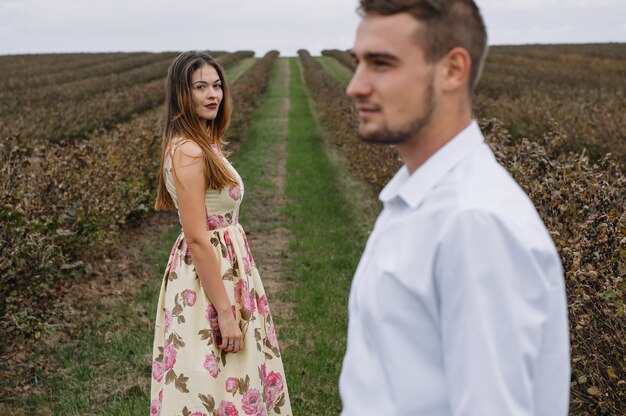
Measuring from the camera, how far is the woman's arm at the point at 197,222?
9.07 ft

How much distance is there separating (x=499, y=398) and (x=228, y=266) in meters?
2.06

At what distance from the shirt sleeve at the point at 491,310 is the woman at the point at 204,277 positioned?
72.2 inches

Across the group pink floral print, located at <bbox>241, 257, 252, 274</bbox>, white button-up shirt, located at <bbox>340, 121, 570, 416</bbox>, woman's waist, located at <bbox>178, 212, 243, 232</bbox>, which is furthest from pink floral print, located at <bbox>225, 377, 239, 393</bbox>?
white button-up shirt, located at <bbox>340, 121, 570, 416</bbox>

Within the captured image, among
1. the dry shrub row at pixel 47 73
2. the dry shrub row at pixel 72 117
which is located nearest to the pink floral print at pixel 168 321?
the dry shrub row at pixel 72 117

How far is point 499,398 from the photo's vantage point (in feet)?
3.46

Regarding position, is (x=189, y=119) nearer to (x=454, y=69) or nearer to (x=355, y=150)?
→ (x=454, y=69)

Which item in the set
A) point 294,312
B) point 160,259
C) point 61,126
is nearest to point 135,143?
point 160,259

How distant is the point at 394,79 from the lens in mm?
1251

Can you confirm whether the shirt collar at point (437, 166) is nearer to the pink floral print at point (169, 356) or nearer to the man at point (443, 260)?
the man at point (443, 260)

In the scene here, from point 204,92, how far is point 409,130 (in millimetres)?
1814

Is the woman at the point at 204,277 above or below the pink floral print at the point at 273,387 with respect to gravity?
above

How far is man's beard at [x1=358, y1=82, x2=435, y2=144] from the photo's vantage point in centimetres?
124

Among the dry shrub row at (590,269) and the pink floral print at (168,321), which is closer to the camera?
the pink floral print at (168,321)

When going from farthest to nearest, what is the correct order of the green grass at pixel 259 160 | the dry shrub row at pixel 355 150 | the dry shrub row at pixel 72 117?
1. the dry shrub row at pixel 72 117
2. the green grass at pixel 259 160
3. the dry shrub row at pixel 355 150
